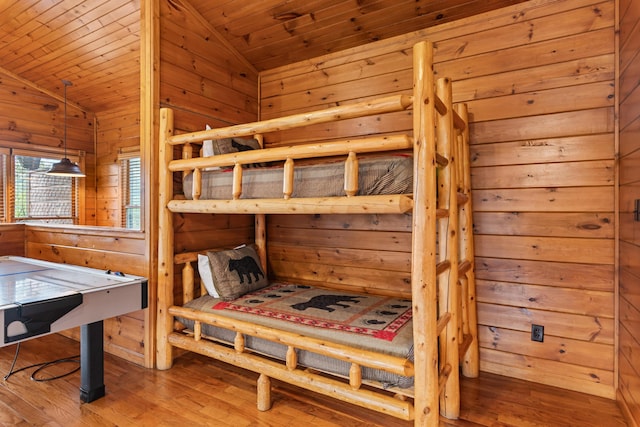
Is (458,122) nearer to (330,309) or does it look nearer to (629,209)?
(629,209)

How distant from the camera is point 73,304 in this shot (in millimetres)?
1701

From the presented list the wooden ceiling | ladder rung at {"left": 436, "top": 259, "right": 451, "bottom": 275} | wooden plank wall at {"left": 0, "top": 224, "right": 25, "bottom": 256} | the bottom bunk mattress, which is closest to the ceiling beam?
the wooden ceiling

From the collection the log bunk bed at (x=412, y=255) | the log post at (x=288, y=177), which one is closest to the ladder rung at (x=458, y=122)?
the log bunk bed at (x=412, y=255)

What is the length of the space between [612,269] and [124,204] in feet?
17.3

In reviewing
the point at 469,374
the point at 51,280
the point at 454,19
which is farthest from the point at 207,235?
the point at 454,19

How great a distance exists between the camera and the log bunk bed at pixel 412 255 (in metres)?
1.51

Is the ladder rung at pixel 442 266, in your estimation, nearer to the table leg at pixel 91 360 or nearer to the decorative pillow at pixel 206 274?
the decorative pillow at pixel 206 274

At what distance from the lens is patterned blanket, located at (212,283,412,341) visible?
1822 mm

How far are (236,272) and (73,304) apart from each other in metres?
0.97

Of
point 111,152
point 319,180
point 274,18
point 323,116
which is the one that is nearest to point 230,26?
point 274,18

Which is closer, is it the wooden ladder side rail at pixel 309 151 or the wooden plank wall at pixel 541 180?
the wooden ladder side rail at pixel 309 151

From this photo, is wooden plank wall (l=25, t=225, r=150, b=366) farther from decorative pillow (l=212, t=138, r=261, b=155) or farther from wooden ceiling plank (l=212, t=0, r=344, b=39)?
wooden ceiling plank (l=212, t=0, r=344, b=39)

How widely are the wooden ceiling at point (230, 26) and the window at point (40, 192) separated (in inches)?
50.9

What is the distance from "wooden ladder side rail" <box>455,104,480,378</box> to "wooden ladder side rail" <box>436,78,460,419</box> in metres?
0.41
